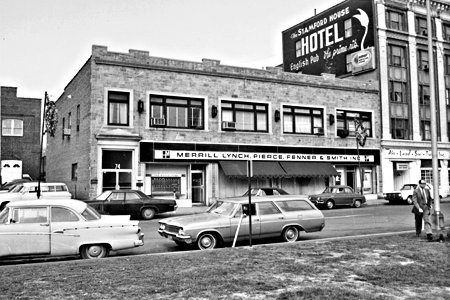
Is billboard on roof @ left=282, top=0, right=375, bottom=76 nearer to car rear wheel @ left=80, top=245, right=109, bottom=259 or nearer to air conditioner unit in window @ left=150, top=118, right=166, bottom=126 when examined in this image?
air conditioner unit in window @ left=150, top=118, right=166, bottom=126

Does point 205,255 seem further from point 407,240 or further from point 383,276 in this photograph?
point 407,240

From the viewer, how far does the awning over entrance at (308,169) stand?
2833cm

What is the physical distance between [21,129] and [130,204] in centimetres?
3124

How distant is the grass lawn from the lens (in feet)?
20.5

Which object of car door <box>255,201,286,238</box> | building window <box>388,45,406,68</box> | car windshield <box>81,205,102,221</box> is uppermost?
building window <box>388,45,406,68</box>

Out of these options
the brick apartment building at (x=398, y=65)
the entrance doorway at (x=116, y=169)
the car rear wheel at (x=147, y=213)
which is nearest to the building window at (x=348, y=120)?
the brick apartment building at (x=398, y=65)

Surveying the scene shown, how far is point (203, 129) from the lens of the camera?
87.0 feet

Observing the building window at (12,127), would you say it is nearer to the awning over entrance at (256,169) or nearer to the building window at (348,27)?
the awning over entrance at (256,169)

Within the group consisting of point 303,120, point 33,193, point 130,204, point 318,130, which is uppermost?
point 303,120

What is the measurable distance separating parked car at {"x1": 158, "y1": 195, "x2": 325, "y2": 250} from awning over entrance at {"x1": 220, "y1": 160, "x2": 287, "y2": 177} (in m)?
13.6

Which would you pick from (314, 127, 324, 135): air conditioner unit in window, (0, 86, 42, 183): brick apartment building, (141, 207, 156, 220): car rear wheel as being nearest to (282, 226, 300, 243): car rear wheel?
(141, 207, 156, 220): car rear wheel

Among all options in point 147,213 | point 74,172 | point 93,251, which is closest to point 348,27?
point 74,172

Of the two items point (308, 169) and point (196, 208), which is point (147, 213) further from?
point (308, 169)

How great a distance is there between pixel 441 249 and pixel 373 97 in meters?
25.2
